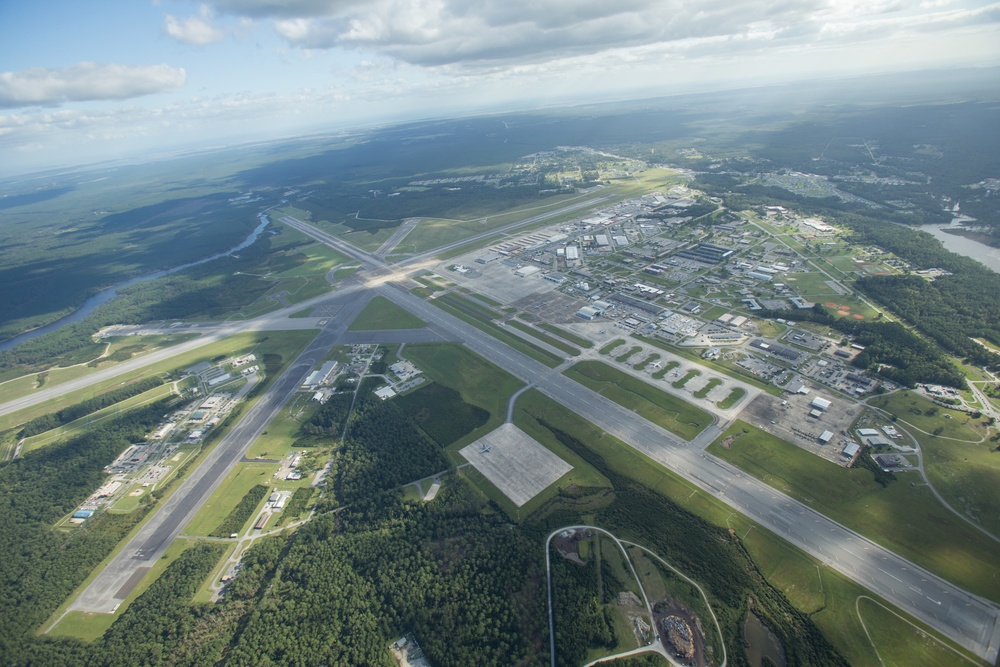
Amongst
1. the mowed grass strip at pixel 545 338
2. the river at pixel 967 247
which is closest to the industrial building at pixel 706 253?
the mowed grass strip at pixel 545 338

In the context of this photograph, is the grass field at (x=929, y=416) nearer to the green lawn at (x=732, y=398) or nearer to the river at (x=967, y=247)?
the green lawn at (x=732, y=398)

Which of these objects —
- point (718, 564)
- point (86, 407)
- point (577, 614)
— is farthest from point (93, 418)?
point (718, 564)

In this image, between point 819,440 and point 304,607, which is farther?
point 819,440

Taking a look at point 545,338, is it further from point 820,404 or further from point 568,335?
point 820,404

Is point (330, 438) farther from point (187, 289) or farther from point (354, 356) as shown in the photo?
point (187, 289)

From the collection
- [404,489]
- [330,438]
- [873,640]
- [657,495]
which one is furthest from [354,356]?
[873,640]

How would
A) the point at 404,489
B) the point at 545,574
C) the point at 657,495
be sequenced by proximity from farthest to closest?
the point at 404,489 → the point at 657,495 → the point at 545,574

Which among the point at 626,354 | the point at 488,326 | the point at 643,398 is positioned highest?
the point at 488,326

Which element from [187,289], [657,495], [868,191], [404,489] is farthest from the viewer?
[868,191]
